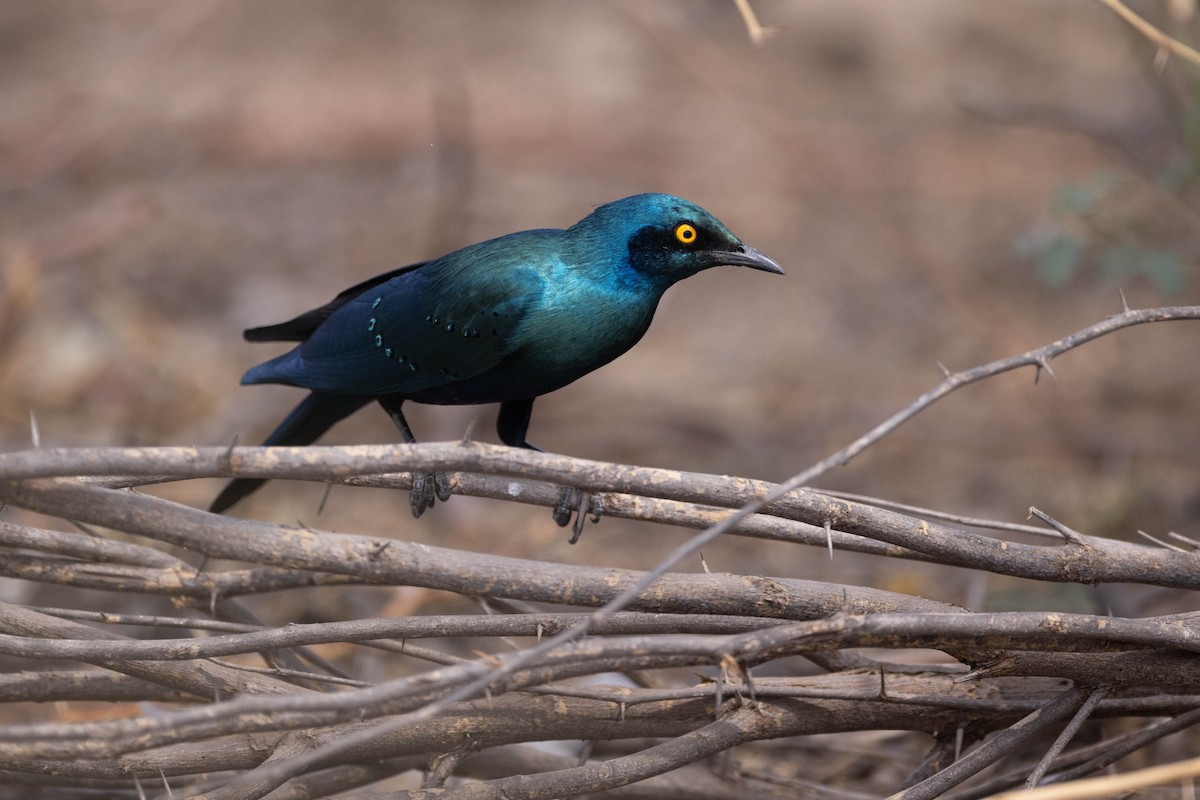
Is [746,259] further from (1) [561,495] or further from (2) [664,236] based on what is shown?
(1) [561,495]

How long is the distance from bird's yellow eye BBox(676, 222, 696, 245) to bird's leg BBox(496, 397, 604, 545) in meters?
0.61

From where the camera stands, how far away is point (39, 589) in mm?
4547

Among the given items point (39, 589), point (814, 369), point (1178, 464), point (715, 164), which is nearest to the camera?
point (39, 589)

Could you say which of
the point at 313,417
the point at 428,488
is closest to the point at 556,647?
the point at 428,488

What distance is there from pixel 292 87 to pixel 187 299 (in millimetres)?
2901

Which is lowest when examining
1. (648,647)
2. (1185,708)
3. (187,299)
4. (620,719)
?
(187,299)

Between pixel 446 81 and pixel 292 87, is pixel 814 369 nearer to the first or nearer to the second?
pixel 446 81

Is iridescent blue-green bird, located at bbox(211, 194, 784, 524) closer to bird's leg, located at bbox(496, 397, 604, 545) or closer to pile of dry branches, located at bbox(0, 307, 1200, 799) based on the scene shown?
bird's leg, located at bbox(496, 397, 604, 545)

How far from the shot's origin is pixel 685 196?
27.8 ft

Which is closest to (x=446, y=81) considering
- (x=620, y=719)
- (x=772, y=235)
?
(x=772, y=235)

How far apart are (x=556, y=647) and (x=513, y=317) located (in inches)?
45.3

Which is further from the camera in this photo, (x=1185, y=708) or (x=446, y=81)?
(x=446, y=81)

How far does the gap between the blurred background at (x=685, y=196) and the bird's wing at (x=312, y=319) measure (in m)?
1.13

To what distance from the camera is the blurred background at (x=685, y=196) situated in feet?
18.0
